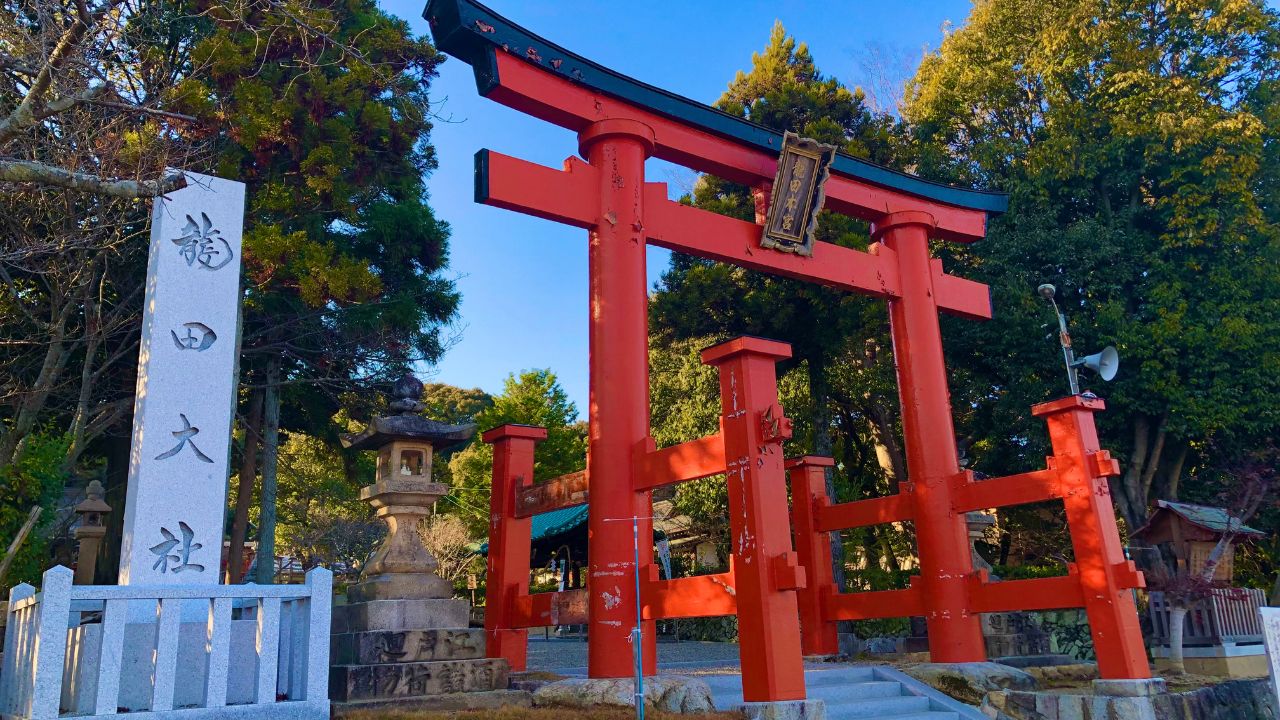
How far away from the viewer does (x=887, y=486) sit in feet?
61.6

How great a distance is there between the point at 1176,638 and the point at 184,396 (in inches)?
431

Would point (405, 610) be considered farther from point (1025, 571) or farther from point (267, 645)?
point (1025, 571)

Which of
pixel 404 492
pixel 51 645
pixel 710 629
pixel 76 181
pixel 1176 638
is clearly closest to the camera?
pixel 51 645

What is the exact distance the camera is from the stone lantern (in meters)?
6.53

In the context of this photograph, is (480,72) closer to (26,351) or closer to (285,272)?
(285,272)

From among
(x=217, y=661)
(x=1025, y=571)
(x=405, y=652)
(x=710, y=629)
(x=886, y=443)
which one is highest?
(x=886, y=443)

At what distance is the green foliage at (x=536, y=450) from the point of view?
2745cm

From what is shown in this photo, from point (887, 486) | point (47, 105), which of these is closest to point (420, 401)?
point (47, 105)

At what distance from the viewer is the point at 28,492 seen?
9.02 m

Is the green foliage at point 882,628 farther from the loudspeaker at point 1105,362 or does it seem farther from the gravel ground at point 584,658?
the loudspeaker at point 1105,362

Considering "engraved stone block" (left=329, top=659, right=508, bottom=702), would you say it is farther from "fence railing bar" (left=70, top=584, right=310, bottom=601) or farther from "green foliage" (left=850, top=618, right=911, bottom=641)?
"green foliage" (left=850, top=618, right=911, bottom=641)

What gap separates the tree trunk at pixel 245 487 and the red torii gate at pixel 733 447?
7.11 m

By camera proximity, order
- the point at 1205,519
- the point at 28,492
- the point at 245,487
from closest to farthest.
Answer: the point at 28,492, the point at 1205,519, the point at 245,487

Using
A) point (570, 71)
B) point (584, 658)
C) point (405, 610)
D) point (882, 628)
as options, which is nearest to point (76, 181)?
point (405, 610)
